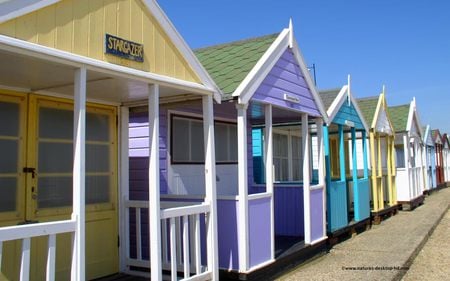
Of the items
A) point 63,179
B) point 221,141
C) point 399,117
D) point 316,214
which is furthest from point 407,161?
point 63,179

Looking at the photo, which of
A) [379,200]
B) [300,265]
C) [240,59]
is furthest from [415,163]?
[240,59]

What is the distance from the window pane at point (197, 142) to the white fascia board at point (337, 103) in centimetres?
295

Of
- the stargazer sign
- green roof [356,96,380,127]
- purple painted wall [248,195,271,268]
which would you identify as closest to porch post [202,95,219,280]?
purple painted wall [248,195,271,268]

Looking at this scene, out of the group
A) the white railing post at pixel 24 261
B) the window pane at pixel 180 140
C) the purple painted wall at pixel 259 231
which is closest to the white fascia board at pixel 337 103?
the window pane at pixel 180 140

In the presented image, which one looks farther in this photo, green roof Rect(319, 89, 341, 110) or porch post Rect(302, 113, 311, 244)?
green roof Rect(319, 89, 341, 110)

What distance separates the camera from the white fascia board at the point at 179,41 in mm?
4605

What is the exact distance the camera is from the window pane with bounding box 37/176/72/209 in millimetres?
5160

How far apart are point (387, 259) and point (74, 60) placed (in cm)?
663

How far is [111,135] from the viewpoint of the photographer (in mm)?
6098

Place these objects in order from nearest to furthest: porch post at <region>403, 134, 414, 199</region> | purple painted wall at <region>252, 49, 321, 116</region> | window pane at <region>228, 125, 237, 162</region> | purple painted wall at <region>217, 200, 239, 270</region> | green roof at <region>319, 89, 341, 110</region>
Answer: purple painted wall at <region>217, 200, 239, 270</region>, purple painted wall at <region>252, 49, 321, 116</region>, window pane at <region>228, 125, 237, 162</region>, green roof at <region>319, 89, 341, 110</region>, porch post at <region>403, 134, 414, 199</region>

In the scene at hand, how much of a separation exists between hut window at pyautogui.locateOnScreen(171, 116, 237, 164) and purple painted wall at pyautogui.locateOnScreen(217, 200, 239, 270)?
1335 mm

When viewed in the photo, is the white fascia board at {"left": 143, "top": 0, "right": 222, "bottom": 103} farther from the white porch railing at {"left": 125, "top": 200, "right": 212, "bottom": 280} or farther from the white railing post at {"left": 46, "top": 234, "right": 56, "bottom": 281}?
the white railing post at {"left": 46, "top": 234, "right": 56, "bottom": 281}

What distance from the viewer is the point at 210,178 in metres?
5.38

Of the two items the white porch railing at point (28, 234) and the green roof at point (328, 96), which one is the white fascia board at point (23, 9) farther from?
the green roof at point (328, 96)
